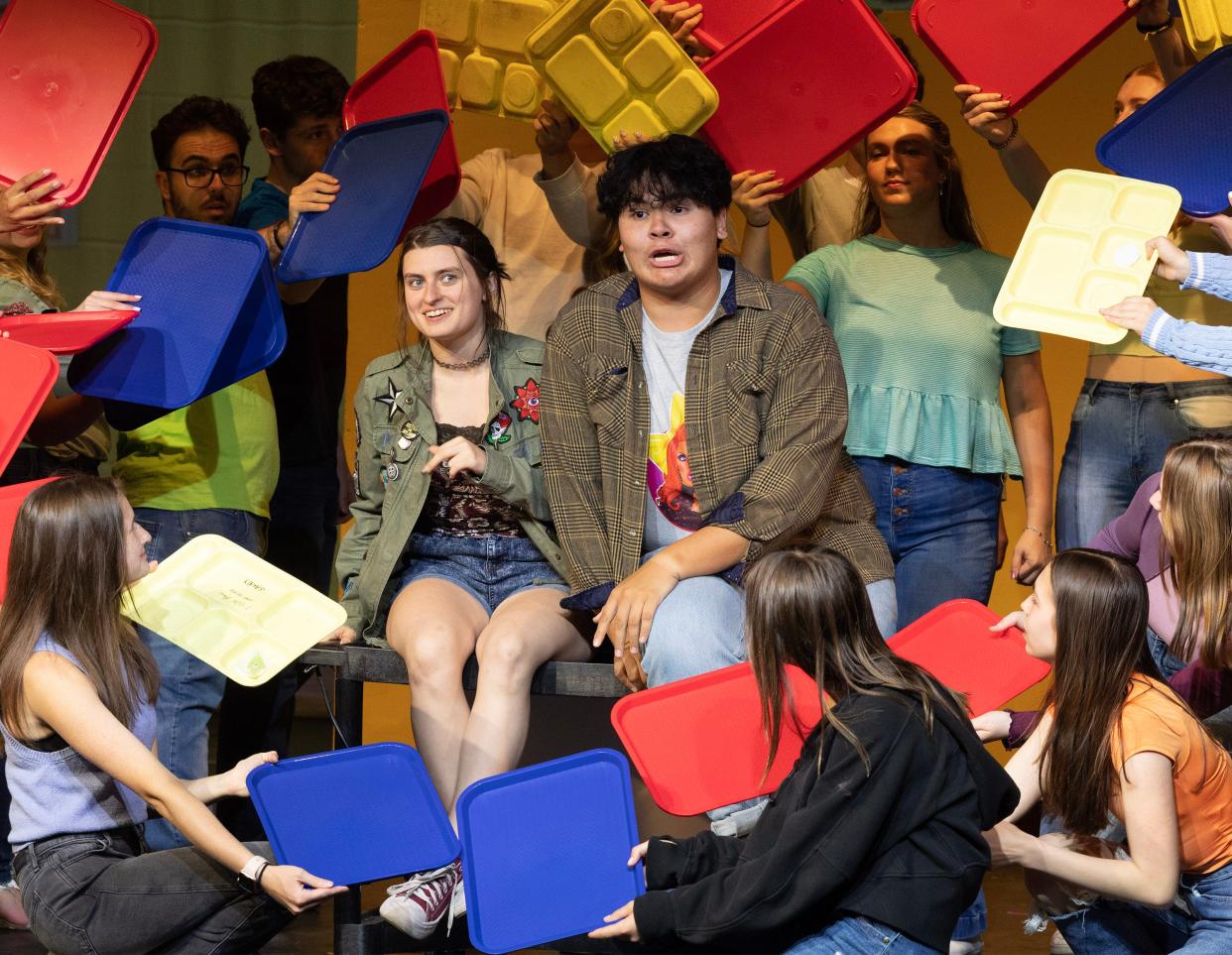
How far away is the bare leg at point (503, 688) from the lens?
2791mm

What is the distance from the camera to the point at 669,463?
300 cm

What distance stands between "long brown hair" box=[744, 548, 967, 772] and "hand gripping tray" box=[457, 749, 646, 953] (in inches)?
13.6

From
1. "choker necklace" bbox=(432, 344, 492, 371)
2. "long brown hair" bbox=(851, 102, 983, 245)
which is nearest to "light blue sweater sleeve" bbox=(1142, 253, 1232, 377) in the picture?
"long brown hair" bbox=(851, 102, 983, 245)

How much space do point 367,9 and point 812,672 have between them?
3.14 metres

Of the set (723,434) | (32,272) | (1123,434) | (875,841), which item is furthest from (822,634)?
(32,272)

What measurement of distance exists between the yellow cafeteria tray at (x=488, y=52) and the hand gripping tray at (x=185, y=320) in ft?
2.06

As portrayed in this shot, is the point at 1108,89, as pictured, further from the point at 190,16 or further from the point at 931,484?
the point at 190,16

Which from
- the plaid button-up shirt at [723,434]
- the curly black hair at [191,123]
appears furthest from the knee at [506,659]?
the curly black hair at [191,123]

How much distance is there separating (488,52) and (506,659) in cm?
143

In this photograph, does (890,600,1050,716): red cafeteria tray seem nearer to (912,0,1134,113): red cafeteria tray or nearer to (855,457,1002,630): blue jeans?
(855,457,1002,630): blue jeans

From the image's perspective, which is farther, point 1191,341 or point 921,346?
point 921,346

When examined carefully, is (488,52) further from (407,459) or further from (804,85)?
(407,459)

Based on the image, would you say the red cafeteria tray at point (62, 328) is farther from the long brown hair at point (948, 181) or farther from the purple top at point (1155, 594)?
the purple top at point (1155, 594)

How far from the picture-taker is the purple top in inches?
109
